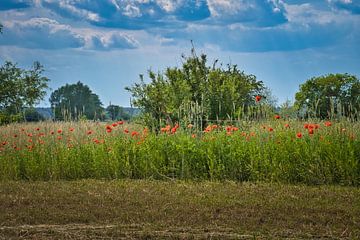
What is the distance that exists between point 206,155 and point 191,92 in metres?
4.69

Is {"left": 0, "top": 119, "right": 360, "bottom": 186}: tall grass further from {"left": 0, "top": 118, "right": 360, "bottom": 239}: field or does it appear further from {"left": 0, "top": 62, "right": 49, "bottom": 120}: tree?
{"left": 0, "top": 62, "right": 49, "bottom": 120}: tree

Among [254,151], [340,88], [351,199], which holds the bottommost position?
[351,199]

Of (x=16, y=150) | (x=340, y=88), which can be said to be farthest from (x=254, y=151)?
(x=340, y=88)

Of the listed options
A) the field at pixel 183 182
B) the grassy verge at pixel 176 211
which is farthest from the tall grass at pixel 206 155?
the grassy verge at pixel 176 211

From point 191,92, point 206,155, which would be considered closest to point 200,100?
point 191,92

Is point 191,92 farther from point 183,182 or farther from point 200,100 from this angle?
point 183,182

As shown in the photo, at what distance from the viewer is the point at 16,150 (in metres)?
10.7

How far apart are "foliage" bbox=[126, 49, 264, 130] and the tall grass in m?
2.38

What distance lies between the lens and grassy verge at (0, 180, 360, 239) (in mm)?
5906

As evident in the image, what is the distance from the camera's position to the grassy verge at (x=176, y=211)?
5906 millimetres

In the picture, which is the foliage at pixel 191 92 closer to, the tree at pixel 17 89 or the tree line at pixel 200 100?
the tree line at pixel 200 100

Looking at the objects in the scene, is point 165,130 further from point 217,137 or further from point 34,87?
point 34,87

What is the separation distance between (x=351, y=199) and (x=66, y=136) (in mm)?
6005

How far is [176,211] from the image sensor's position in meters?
6.89
